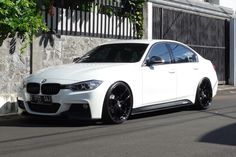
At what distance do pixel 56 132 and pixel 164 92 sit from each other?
277cm

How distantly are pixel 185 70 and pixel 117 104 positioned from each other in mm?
2382

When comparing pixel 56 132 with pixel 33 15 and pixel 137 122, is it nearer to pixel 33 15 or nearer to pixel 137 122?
pixel 137 122

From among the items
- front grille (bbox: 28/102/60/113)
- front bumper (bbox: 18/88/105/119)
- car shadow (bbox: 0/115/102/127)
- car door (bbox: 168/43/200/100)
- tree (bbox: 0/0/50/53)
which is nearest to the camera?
front bumper (bbox: 18/88/105/119)

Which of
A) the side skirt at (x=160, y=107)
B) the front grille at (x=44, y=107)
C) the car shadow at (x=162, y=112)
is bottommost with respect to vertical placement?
the car shadow at (x=162, y=112)

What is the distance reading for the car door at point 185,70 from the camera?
37.5 ft

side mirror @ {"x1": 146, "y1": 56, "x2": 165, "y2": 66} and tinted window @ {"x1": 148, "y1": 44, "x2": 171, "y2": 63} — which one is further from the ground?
tinted window @ {"x1": 148, "y1": 44, "x2": 171, "y2": 63}

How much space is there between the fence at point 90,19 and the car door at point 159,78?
12.6 ft

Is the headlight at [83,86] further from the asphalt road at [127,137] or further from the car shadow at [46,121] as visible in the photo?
the asphalt road at [127,137]

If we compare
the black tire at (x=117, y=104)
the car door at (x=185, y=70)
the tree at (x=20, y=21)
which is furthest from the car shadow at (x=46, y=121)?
the tree at (x=20, y=21)

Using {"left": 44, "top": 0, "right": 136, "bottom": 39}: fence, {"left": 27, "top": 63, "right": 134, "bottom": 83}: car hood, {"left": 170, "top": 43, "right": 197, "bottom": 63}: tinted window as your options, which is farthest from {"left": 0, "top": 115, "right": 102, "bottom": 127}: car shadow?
{"left": 44, "top": 0, "right": 136, "bottom": 39}: fence

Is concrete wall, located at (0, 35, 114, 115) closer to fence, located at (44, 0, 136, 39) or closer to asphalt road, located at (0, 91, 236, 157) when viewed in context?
fence, located at (44, 0, 136, 39)

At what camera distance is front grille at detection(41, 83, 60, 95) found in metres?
9.49

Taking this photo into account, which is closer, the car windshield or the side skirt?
the side skirt

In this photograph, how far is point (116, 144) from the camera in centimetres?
787
